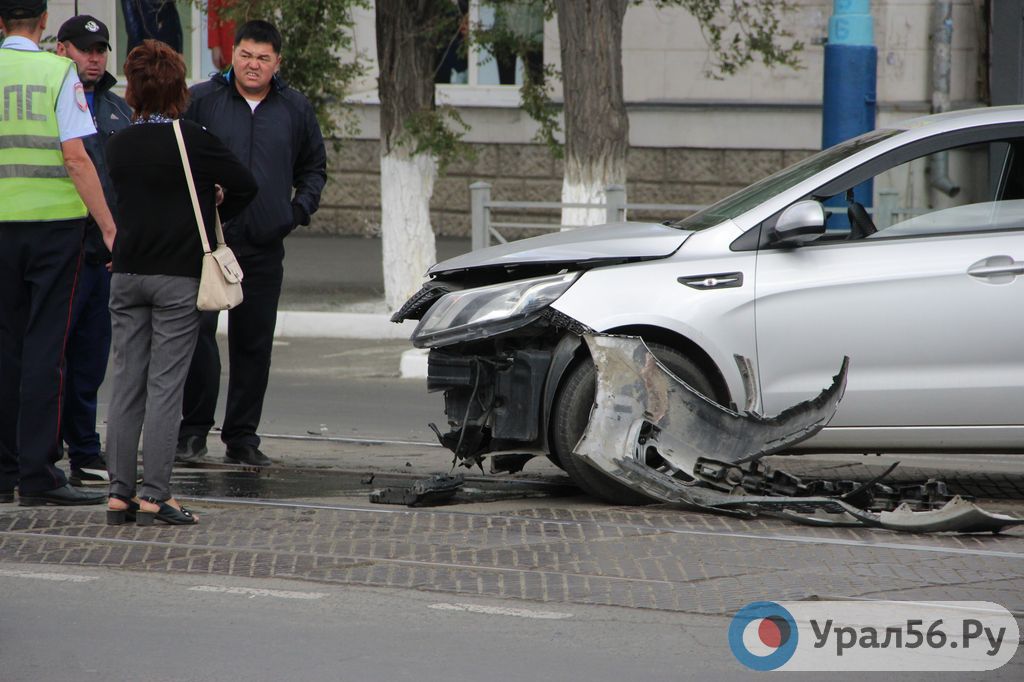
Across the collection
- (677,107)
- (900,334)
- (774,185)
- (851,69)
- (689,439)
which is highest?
(851,69)

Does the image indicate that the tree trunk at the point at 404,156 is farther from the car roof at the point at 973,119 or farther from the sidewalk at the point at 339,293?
the car roof at the point at 973,119

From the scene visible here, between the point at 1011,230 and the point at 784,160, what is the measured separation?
13.9 meters

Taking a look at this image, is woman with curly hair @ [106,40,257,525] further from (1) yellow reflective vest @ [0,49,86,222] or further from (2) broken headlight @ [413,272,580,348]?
(2) broken headlight @ [413,272,580,348]

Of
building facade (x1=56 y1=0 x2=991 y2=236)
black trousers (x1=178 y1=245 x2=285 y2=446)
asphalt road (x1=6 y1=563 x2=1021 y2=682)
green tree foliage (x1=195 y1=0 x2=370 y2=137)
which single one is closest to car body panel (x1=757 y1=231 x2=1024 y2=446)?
asphalt road (x1=6 y1=563 x2=1021 y2=682)

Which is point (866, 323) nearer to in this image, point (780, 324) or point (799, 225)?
point (780, 324)

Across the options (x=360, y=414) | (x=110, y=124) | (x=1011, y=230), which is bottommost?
(x=360, y=414)

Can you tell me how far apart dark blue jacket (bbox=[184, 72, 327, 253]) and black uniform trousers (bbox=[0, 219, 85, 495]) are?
1223 millimetres

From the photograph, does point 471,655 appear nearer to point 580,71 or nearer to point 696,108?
point 580,71

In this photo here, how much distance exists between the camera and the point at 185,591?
16.4ft

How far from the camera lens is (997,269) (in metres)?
6.23

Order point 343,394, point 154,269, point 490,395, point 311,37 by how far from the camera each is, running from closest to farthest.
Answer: point 154,269, point 490,395, point 343,394, point 311,37

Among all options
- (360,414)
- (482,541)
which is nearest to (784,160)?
(360,414)

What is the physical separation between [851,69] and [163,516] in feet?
26.8

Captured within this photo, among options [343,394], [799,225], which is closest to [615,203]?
[343,394]
